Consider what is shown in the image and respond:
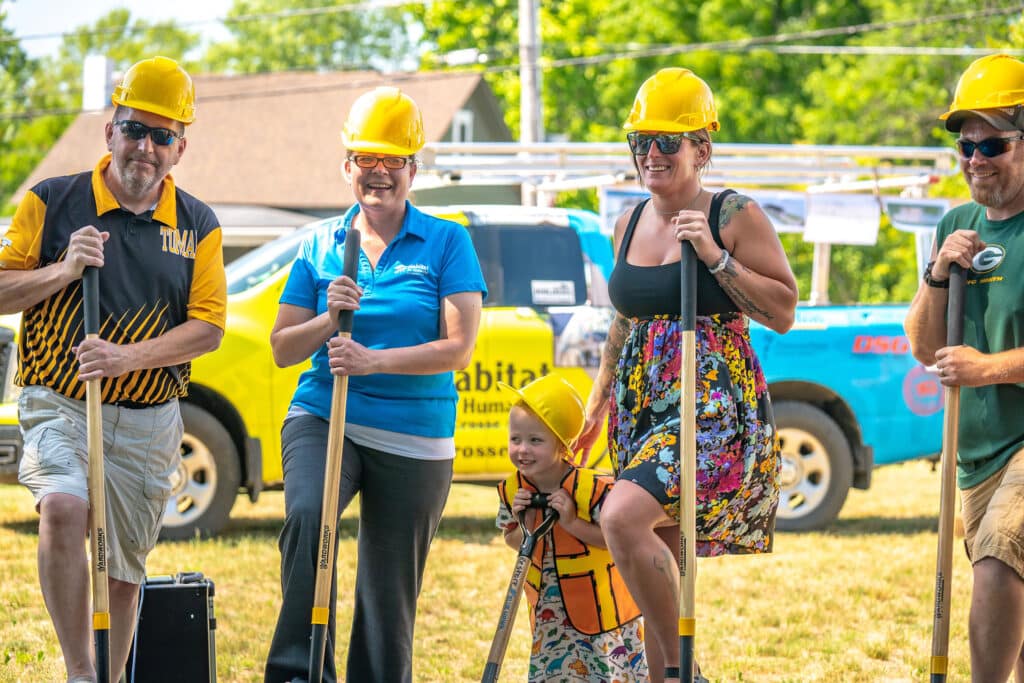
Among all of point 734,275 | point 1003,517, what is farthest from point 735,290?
point 1003,517

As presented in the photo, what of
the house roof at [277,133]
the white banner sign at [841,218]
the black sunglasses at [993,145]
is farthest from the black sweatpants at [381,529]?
the house roof at [277,133]

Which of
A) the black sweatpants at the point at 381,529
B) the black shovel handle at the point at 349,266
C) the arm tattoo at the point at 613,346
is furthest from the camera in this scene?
the arm tattoo at the point at 613,346

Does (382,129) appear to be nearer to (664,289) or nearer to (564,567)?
(664,289)

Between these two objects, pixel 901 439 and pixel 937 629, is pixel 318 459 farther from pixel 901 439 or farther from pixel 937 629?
pixel 901 439

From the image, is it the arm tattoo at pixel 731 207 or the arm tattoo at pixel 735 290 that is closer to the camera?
the arm tattoo at pixel 735 290

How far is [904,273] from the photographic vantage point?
3350 cm

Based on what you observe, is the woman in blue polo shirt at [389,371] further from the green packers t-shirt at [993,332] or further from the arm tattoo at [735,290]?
the green packers t-shirt at [993,332]

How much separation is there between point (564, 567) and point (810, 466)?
5861 millimetres

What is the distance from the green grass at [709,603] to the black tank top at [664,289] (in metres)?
2.23

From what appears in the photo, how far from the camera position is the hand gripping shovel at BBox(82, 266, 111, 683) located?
479 cm

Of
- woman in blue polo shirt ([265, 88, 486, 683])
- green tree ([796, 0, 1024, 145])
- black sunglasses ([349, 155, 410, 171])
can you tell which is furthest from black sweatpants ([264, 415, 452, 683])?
green tree ([796, 0, 1024, 145])

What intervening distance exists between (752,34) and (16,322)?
106ft

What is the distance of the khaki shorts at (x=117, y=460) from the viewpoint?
488cm

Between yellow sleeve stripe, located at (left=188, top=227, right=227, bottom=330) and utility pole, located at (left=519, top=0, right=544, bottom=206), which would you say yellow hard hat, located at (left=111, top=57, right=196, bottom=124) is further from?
utility pole, located at (left=519, top=0, right=544, bottom=206)
